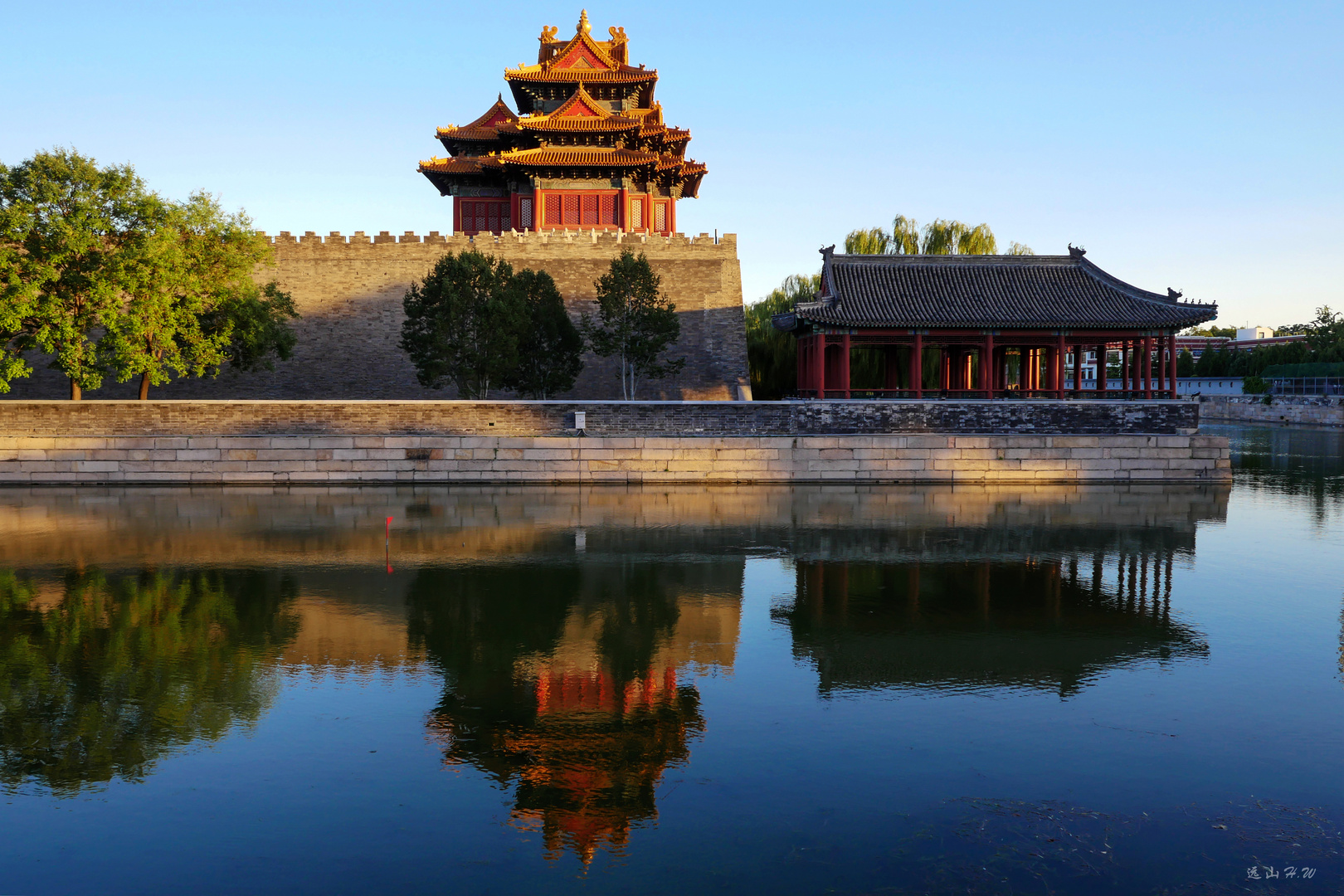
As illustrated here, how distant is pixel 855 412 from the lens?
24250mm

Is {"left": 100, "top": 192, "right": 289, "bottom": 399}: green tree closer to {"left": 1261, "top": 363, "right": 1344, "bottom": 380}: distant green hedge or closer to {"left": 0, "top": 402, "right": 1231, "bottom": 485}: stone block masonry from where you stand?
{"left": 0, "top": 402, "right": 1231, "bottom": 485}: stone block masonry

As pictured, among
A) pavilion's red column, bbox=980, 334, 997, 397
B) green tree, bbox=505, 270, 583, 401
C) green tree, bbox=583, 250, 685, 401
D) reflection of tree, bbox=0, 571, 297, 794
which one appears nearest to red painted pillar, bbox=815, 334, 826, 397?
pavilion's red column, bbox=980, 334, 997, 397

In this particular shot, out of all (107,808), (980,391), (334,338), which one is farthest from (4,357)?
(980,391)

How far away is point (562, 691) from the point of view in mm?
8539

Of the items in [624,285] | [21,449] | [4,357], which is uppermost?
[624,285]

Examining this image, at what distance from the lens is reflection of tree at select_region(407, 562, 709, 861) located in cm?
648

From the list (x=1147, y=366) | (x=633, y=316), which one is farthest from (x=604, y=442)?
(x=1147, y=366)

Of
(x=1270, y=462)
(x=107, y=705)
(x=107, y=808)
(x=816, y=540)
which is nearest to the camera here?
(x=107, y=808)

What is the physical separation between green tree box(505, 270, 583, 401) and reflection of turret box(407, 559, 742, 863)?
1529 centimetres

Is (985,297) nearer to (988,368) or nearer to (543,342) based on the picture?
(988,368)

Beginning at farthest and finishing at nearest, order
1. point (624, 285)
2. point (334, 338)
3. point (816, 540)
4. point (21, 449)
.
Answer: point (334, 338)
point (624, 285)
point (21, 449)
point (816, 540)

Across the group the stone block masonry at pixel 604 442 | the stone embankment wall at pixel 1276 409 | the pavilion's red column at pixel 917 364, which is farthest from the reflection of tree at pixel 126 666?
the stone embankment wall at pixel 1276 409

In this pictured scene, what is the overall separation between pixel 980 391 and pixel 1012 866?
2168 cm

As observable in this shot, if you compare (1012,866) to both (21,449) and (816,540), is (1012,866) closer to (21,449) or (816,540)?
(816,540)
